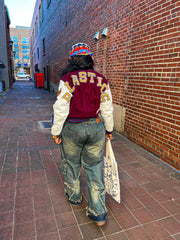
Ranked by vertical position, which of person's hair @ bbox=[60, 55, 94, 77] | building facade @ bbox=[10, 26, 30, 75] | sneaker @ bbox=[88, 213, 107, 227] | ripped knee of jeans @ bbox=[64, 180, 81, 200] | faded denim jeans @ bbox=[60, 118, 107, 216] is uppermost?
building facade @ bbox=[10, 26, 30, 75]

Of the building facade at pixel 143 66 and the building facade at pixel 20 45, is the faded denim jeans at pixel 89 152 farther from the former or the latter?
the building facade at pixel 20 45

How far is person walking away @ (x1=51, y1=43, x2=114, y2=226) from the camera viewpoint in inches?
72.6

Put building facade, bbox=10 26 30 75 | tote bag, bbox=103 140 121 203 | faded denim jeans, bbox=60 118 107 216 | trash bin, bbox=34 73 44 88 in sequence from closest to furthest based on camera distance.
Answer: faded denim jeans, bbox=60 118 107 216 → tote bag, bbox=103 140 121 203 → trash bin, bbox=34 73 44 88 → building facade, bbox=10 26 30 75

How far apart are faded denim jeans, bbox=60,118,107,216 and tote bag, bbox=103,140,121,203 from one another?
0.17 metres

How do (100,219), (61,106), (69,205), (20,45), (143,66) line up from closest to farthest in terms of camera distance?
1. (61,106)
2. (100,219)
3. (69,205)
4. (143,66)
5. (20,45)

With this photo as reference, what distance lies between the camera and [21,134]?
5105mm

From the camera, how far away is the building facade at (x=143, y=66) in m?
3.31

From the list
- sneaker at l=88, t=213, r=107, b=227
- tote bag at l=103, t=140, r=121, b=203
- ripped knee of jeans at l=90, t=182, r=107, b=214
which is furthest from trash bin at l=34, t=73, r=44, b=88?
sneaker at l=88, t=213, r=107, b=227

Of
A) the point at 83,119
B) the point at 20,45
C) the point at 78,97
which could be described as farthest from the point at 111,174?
the point at 20,45

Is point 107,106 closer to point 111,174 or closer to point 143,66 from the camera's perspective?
point 111,174

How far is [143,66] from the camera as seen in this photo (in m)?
4.12

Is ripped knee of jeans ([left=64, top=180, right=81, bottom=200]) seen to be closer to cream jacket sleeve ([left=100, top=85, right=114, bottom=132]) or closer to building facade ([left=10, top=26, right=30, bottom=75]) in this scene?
cream jacket sleeve ([left=100, top=85, right=114, bottom=132])

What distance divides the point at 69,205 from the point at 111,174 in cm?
72

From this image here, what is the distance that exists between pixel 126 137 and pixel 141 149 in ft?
2.67
